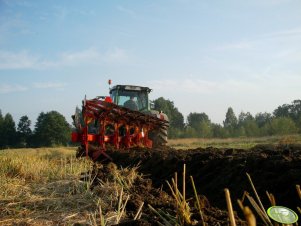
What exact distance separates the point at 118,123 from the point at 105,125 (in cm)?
37

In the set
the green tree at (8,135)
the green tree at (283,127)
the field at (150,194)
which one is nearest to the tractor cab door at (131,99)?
the field at (150,194)

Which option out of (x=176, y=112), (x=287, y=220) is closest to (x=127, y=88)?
(x=287, y=220)

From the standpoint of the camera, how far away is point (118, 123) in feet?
33.4

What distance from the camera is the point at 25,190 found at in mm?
4430

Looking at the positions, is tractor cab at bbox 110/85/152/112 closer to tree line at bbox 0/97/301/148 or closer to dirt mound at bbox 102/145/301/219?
dirt mound at bbox 102/145/301/219

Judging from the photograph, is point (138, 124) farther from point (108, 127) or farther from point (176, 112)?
point (176, 112)

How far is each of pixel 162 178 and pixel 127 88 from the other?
7561 millimetres

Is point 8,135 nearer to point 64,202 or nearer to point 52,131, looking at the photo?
point 52,131

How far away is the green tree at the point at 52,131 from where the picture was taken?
49.8 meters

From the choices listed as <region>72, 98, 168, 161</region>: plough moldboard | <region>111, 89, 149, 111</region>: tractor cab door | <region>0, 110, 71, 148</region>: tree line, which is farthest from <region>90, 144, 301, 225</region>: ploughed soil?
<region>0, 110, 71, 148</region>: tree line

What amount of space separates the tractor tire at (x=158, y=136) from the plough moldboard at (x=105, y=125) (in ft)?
2.73

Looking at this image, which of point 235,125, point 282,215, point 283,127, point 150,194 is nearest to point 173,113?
point 235,125

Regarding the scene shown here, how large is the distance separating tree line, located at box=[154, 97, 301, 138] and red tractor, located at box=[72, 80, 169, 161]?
2545 cm

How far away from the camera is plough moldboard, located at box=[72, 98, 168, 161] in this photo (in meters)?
9.30
